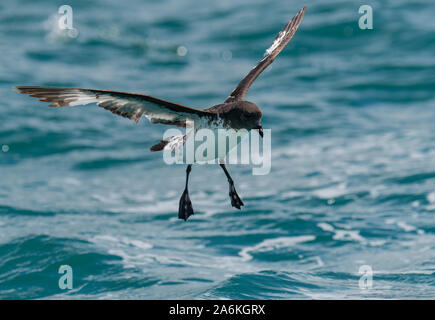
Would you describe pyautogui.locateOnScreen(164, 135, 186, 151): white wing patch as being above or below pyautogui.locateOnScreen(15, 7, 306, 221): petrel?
below

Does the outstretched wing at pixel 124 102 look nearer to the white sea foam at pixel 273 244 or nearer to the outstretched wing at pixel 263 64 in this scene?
the outstretched wing at pixel 263 64

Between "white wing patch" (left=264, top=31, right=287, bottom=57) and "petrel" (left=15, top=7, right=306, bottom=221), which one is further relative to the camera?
"white wing patch" (left=264, top=31, right=287, bottom=57)

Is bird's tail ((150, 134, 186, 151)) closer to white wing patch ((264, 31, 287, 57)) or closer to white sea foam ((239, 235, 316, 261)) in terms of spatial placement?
white wing patch ((264, 31, 287, 57))

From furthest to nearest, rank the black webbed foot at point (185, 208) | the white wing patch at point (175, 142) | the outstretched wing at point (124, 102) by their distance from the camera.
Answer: the black webbed foot at point (185, 208) → the white wing patch at point (175, 142) → the outstretched wing at point (124, 102)

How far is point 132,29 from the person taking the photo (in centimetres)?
2877

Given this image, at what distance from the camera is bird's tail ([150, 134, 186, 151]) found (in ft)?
26.3

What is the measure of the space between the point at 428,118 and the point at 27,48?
14.2 m

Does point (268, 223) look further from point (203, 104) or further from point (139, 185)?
point (203, 104)

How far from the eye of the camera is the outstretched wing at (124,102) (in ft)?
24.5

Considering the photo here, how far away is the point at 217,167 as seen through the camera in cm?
2091

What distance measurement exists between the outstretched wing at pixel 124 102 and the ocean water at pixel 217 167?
17.2 ft

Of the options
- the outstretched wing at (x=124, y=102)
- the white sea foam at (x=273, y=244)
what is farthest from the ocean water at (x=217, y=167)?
the outstretched wing at (x=124, y=102)

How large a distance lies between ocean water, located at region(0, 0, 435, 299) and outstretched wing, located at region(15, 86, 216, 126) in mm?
5250

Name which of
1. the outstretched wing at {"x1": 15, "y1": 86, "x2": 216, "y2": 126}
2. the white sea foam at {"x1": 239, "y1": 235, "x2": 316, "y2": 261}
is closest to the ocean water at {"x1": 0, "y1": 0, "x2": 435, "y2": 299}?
A: the white sea foam at {"x1": 239, "y1": 235, "x2": 316, "y2": 261}
